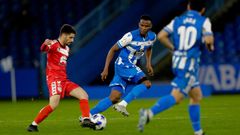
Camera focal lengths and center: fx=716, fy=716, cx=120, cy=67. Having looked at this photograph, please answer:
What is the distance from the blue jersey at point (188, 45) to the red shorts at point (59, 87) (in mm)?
2440

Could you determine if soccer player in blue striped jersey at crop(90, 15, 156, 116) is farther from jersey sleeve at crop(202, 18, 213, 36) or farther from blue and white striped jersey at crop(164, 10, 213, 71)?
jersey sleeve at crop(202, 18, 213, 36)

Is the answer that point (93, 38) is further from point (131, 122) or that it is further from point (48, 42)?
point (48, 42)

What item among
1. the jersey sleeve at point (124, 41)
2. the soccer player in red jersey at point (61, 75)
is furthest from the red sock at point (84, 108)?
the jersey sleeve at point (124, 41)

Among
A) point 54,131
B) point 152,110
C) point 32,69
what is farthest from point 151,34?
point 32,69

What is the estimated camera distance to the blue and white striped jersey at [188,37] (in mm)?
9273

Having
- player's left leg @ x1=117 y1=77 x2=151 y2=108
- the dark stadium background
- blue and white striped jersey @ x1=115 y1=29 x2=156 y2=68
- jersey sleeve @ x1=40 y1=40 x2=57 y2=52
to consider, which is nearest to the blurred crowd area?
the dark stadium background

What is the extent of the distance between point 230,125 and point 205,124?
514 mm

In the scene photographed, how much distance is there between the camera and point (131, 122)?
12398mm

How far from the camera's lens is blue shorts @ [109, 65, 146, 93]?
40.7 ft

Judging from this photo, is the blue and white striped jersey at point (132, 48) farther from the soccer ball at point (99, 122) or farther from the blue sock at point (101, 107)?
the soccer ball at point (99, 122)

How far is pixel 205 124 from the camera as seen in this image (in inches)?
462

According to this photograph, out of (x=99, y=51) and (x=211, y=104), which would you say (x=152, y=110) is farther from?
(x=99, y=51)

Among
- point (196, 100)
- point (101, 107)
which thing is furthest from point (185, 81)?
point (101, 107)

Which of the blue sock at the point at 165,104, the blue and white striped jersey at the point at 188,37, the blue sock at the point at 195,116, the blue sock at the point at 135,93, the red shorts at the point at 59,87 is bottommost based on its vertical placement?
the blue sock at the point at 195,116
